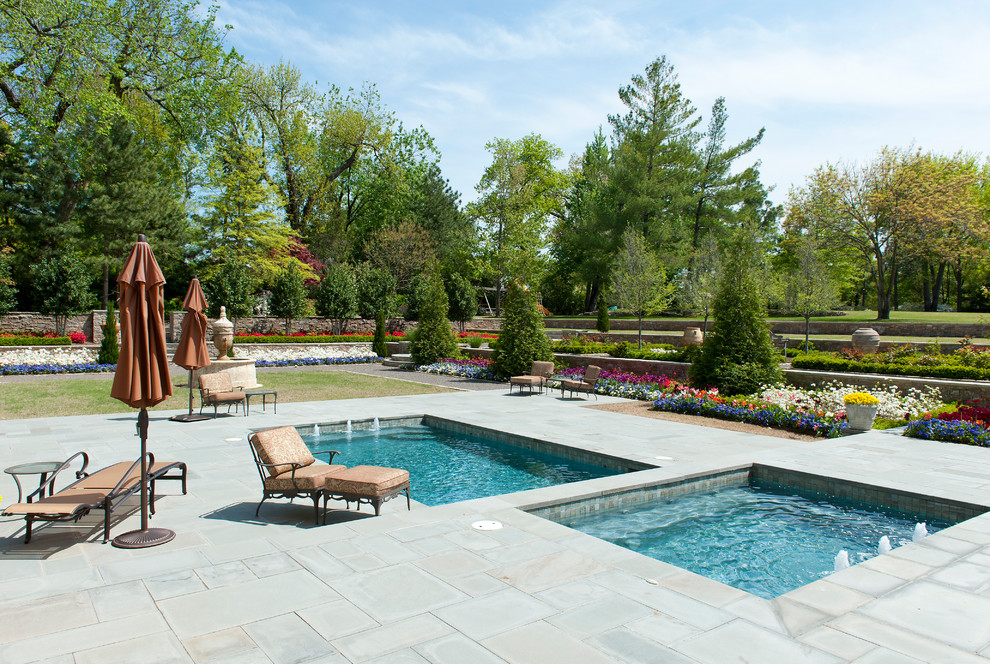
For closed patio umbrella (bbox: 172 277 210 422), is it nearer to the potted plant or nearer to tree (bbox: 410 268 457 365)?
the potted plant

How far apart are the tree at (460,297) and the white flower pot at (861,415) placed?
91.4 feet

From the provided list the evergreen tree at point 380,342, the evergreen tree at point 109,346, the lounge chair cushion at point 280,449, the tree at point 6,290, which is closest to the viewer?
the lounge chair cushion at point 280,449

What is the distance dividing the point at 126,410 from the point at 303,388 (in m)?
5.43

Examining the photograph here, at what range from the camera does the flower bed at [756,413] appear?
36.7 ft

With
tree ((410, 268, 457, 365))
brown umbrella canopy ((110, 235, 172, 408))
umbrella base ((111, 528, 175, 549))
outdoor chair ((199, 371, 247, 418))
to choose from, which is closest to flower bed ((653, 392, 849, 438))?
outdoor chair ((199, 371, 247, 418))

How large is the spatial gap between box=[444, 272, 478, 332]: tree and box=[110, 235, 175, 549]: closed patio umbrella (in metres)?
32.0

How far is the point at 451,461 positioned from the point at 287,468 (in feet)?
12.6

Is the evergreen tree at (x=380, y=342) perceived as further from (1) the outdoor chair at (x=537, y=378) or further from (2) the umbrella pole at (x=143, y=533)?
(2) the umbrella pole at (x=143, y=533)

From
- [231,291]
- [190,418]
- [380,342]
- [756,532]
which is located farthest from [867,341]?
[231,291]

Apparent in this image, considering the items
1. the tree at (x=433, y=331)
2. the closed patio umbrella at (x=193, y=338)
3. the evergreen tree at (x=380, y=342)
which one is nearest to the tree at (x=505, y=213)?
the evergreen tree at (x=380, y=342)

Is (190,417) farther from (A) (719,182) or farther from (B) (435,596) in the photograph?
(A) (719,182)

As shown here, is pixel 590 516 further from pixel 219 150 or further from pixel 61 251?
pixel 219 150

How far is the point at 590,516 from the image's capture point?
6.70 metres

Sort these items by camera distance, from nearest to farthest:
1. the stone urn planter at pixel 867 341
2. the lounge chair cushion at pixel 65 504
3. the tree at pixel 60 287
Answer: the lounge chair cushion at pixel 65 504 < the stone urn planter at pixel 867 341 < the tree at pixel 60 287
